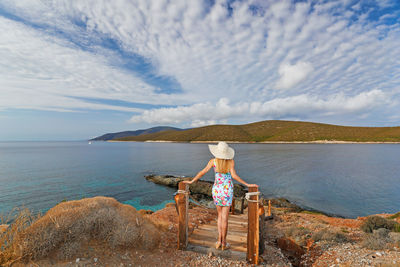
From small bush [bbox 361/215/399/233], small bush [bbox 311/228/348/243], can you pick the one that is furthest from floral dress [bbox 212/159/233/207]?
small bush [bbox 361/215/399/233]

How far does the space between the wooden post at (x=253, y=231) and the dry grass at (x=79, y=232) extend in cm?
274

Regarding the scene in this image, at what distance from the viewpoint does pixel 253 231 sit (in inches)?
183

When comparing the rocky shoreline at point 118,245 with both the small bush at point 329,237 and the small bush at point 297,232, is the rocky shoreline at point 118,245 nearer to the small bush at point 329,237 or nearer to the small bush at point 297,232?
the small bush at point 329,237

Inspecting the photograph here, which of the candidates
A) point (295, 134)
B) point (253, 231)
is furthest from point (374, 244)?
point (295, 134)

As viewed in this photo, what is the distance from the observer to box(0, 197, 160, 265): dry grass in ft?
13.7

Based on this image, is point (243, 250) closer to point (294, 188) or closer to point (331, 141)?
point (294, 188)

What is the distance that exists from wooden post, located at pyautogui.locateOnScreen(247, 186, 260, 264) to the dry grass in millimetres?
2739

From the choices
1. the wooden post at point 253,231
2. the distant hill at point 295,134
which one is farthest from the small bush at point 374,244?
the distant hill at point 295,134

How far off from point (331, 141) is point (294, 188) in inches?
5080

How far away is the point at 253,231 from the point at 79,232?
4.60 meters

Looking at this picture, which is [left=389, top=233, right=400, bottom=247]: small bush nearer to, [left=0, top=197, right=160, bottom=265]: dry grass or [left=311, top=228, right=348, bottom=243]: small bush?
[left=311, top=228, right=348, bottom=243]: small bush

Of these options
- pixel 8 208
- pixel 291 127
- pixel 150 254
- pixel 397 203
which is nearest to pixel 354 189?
pixel 397 203

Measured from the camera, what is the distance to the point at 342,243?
643 centimetres

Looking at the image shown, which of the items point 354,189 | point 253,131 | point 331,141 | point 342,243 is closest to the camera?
point 342,243
